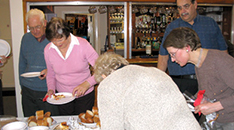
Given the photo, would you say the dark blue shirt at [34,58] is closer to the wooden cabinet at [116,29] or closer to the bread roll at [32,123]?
the bread roll at [32,123]

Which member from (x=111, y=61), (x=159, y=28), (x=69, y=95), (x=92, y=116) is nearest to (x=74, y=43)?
(x=69, y=95)

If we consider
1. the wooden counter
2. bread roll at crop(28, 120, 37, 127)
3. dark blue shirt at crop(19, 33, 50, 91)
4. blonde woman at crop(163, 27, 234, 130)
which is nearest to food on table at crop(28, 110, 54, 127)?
bread roll at crop(28, 120, 37, 127)

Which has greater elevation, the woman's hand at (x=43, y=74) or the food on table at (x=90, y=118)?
the woman's hand at (x=43, y=74)

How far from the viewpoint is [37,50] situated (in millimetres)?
2209

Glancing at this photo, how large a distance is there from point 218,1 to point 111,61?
3636mm

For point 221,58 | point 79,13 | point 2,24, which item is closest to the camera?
point 221,58

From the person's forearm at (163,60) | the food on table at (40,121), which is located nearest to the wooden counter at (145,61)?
the person's forearm at (163,60)

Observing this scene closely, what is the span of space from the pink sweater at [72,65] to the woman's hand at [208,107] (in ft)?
3.17

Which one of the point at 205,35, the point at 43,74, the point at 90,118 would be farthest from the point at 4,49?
Answer: the point at 205,35

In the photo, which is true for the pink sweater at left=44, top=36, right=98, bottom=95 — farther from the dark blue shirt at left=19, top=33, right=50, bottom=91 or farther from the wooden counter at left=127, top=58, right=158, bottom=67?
the wooden counter at left=127, top=58, right=158, bottom=67

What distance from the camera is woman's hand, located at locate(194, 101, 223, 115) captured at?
1.34m

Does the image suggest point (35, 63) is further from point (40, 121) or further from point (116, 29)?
point (116, 29)

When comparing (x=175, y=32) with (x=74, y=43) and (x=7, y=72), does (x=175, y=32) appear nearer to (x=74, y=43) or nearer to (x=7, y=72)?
(x=74, y=43)

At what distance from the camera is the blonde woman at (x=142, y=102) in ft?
2.83
